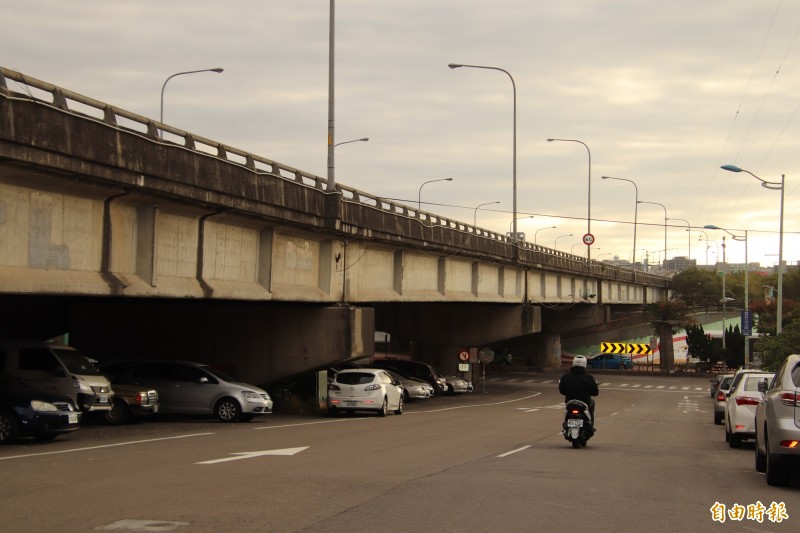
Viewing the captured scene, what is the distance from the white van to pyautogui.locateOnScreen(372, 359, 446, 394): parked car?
2931cm

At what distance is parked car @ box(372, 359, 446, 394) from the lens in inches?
2023

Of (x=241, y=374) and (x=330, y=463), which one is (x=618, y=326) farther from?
(x=330, y=463)

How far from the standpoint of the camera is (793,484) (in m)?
13.1

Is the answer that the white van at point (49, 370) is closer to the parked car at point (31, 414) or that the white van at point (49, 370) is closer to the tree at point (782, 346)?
the parked car at point (31, 414)

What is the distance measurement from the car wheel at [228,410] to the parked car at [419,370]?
24.9m

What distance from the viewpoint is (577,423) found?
17.7m

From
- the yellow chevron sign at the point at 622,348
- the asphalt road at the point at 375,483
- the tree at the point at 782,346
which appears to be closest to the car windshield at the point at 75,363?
the asphalt road at the point at 375,483

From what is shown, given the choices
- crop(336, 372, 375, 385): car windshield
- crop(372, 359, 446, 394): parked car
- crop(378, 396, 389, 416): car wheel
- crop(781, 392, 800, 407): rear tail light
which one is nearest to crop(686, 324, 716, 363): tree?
crop(372, 359, 446, 394): parked car

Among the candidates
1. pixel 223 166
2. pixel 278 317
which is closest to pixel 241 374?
pixel 278 317

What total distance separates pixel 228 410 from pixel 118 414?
9.42 feet

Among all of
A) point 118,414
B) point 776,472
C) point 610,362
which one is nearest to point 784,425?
point 776,472

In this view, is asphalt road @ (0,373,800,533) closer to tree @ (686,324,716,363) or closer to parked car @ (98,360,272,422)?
parked car @ (98,360,272,422)

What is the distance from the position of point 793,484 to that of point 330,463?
255 inches

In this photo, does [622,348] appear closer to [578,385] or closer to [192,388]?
[192,388]
